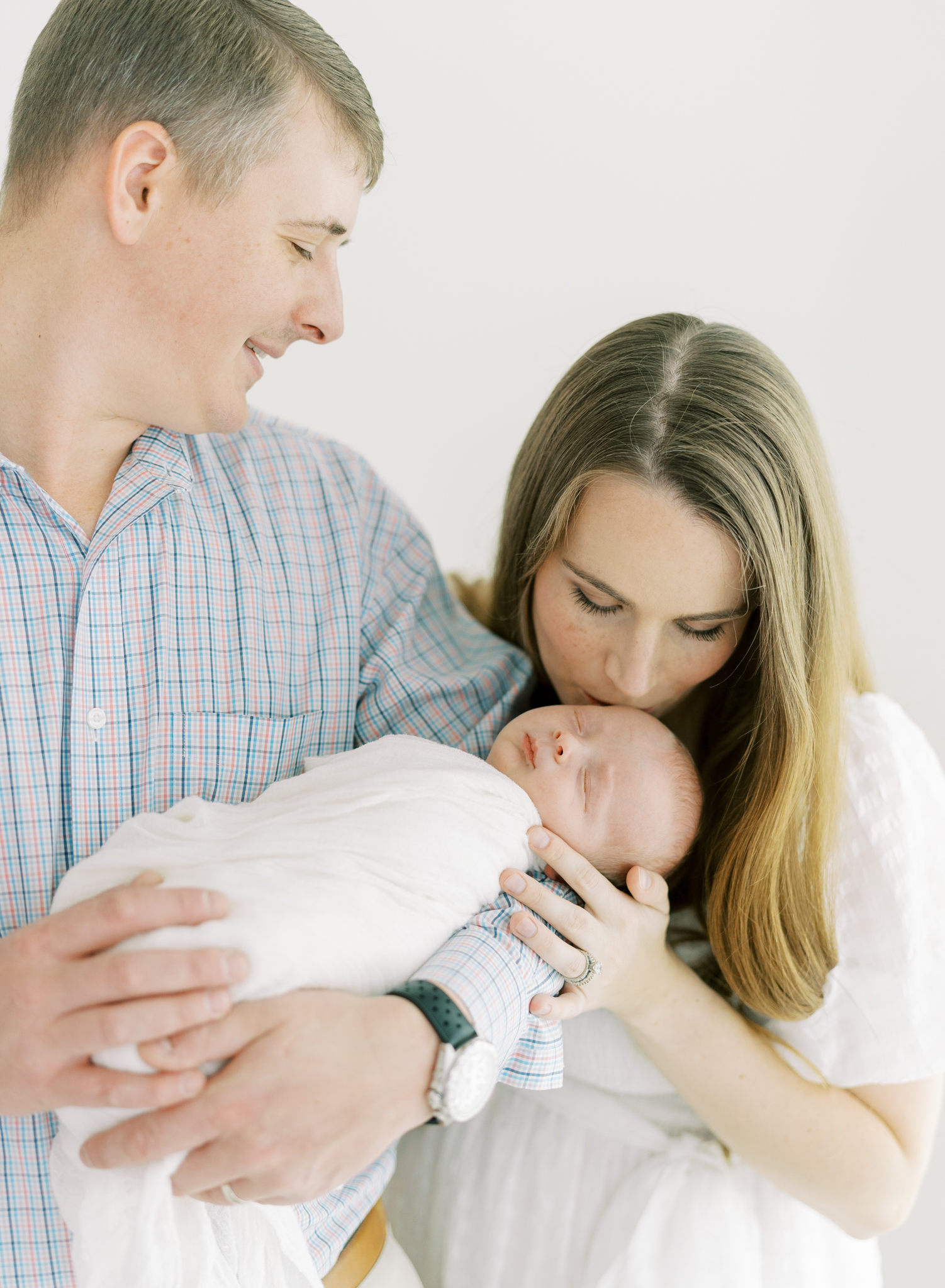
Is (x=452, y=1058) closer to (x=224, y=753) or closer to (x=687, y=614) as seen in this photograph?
(x=224, y=753)

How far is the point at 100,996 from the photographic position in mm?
1107

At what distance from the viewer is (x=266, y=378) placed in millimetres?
2432

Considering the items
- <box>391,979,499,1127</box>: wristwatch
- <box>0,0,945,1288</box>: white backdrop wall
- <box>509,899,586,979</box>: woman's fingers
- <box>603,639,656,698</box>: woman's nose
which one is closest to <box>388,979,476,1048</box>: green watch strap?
<box>391,979,499,1127</box>: wristwatch

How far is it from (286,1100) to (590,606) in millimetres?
875

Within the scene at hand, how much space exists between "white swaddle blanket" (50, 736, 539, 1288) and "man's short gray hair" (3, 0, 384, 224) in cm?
85

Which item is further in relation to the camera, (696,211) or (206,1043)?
(696,211)

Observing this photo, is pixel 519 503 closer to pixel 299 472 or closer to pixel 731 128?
pixel 299 472

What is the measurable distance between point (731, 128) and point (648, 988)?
5.72 feet

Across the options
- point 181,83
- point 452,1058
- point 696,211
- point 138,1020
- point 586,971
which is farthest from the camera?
point 696,211

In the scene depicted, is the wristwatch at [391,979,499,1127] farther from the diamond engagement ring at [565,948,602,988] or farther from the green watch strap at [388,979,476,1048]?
the diamond engagement ring at [565,948,602,988]

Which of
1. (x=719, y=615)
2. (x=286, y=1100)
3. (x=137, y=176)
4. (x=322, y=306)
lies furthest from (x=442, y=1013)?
(x=137, y=176)

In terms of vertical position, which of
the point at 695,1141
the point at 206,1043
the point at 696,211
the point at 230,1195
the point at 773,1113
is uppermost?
the point at 696,211

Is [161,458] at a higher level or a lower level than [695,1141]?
higher

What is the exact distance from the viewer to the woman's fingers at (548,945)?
1355 millimetres
